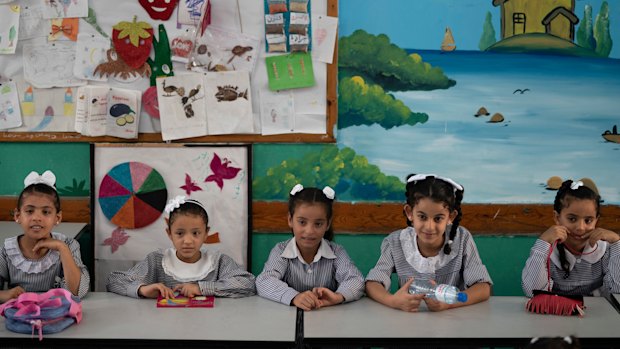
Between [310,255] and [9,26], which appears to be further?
[9,26]

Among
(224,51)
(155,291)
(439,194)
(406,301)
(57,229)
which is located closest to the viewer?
(406,301)

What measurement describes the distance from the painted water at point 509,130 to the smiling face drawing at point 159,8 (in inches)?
40.2

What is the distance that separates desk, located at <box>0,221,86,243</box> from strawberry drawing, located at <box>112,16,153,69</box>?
0.84 metres

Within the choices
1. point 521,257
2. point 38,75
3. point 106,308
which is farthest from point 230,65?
point 521,257

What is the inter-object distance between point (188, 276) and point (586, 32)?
225cm

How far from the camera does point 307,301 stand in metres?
2.87

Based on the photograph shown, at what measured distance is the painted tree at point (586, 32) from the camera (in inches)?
154

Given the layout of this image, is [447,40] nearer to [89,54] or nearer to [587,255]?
[587,255]

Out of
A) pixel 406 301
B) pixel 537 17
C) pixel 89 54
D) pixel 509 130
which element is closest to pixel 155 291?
pixel 406 301

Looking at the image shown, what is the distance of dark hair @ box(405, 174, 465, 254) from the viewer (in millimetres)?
3090

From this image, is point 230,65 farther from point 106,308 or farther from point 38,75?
point 106,308

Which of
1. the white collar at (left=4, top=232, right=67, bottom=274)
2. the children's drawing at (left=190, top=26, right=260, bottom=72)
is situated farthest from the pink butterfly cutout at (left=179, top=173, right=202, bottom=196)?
the white collar at (left=4, top=232, right=67, bottom=274)

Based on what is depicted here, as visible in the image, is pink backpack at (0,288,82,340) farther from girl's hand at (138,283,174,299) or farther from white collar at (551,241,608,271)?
white collar at (551,241,608,271)

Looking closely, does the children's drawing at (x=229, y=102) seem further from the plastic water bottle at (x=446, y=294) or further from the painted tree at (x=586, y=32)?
the painted tree at (x=586, y=32)
